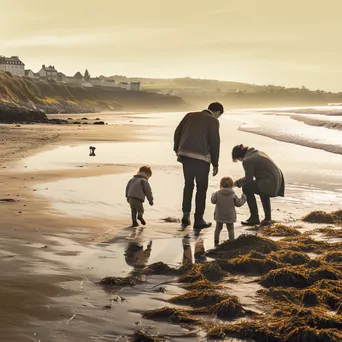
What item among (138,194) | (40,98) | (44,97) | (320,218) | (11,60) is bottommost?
(320,218)

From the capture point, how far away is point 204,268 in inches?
241

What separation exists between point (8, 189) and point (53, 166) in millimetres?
5273

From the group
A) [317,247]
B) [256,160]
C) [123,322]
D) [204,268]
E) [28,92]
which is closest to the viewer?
[123,322]

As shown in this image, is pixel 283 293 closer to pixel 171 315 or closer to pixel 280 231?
pixel 171 315

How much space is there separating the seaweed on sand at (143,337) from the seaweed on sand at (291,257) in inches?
109

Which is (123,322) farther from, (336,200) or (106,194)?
(336,200)

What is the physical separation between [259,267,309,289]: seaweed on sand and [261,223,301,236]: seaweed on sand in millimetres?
2561

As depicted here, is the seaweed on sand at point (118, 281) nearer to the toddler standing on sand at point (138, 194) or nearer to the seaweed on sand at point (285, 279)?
the seaweed on sand at point (285, 279)

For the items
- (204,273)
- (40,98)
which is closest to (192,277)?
(204,273)

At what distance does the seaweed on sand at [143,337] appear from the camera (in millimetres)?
4156

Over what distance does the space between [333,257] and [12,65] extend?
196819mm

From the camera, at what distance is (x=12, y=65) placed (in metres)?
191

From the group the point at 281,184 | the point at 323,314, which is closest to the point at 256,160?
the point at 281,184

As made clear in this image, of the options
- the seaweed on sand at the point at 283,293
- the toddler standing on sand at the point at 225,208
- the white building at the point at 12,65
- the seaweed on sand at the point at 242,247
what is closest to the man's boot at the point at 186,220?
the toddler standing on sand at the point at 225,208
